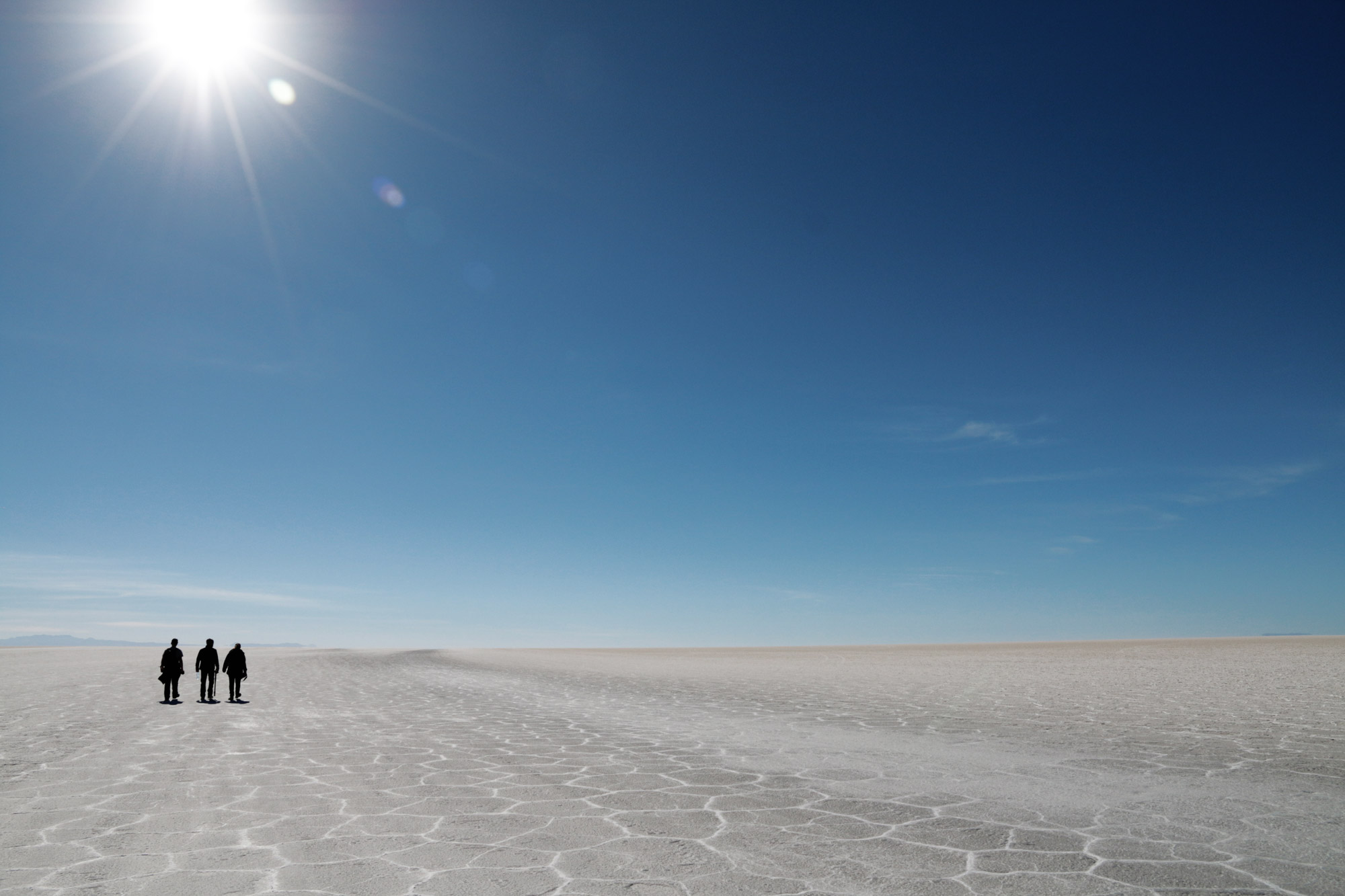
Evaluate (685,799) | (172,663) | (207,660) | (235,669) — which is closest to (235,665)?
(235,669)

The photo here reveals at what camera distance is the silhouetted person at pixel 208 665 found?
1920 centimetres

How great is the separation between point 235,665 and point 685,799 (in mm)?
16783

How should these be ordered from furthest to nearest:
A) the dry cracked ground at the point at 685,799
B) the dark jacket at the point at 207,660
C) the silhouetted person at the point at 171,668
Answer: the dark jacket at the point at 207,660
the silhouetted person at the point at 171,668
the dry cracked ground at the point at 685,799

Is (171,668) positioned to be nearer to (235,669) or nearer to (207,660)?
(207,660)

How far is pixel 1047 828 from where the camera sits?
6.07 m

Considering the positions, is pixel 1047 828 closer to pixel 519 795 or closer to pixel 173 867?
pixel 519 795

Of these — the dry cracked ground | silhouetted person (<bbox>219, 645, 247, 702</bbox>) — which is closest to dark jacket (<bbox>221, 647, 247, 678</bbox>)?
silhouetted person (<bbox>219, 645, 247, 702</bbox>)

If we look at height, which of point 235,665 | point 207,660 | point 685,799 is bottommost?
point 685,799

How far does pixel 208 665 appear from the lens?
1942cm

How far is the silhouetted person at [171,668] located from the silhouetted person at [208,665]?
443 mm

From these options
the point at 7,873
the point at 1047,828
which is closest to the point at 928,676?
the point at 1047,828

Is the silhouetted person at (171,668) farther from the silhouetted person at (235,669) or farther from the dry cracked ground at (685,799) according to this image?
the dry cracked ground at (685,799)

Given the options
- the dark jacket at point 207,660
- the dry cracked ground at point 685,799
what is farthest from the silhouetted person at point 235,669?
the dry cracked ground at point 685,799

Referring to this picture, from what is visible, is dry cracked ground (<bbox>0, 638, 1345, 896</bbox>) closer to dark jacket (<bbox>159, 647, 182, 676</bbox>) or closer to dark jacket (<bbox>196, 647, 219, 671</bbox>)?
dark jacket (<bbox>159, 647, 182, 676</bbox>)
